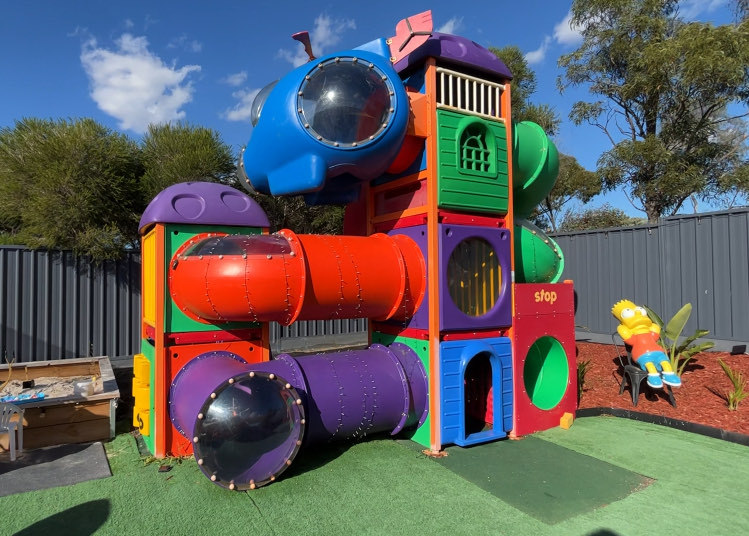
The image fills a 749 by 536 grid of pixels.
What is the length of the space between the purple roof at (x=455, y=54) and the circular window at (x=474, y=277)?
1962mm

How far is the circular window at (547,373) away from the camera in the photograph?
5.87 metres

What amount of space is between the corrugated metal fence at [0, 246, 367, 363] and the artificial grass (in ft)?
14.2

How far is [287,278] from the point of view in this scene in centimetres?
409

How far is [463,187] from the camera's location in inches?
201

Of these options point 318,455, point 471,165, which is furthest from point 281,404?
point 471,165

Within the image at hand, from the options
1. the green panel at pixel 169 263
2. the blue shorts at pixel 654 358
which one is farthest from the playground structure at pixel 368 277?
the blue shorts at pixel 654 358

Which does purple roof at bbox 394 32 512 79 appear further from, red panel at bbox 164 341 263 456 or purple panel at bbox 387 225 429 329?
red panel at bbox 164 341 263 456

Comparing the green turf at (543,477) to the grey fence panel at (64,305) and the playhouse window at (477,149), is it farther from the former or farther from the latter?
the grey fence panel at (64,305)

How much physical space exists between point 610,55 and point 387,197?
588 inches

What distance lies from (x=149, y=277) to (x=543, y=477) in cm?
441

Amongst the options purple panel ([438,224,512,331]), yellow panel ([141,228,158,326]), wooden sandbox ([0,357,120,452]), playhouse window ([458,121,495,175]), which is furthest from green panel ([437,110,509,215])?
wooden sandbox ([0,357,120,452])

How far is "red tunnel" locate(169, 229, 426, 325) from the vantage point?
3.99 meters

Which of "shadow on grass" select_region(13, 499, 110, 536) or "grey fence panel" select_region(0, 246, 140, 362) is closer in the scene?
"shadow on grass" select_region(13, 499, 110, 536)

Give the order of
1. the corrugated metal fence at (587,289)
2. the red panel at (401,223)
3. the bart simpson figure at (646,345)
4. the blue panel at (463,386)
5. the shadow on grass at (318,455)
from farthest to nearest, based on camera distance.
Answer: the corrugated metal fence at (587,289) < the bart simpson figure at (646,345) < the red panel at (401,223) < the blue panel at (463,386) < the shadow on grass at (318,455)
